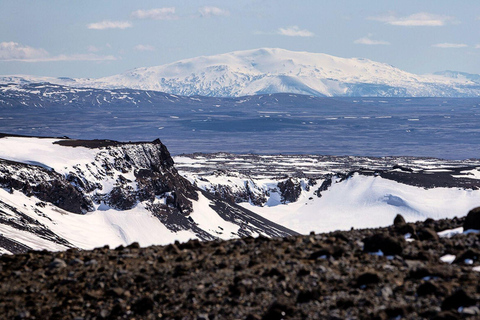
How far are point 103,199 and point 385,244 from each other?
6653 centimetres

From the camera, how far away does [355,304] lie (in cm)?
1333

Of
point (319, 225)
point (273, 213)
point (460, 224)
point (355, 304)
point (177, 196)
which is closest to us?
point (355, 304)

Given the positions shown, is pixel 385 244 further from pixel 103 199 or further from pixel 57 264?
pixel 103 199

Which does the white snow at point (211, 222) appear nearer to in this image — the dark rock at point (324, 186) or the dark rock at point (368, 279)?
the dark rock at point (324, 186)

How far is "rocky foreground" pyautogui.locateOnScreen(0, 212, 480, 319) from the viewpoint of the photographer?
43.7 ft

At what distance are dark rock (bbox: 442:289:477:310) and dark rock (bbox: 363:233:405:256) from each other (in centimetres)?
326

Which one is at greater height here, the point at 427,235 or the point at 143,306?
the point at 427,235

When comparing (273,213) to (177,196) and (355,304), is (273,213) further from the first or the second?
(355,304)

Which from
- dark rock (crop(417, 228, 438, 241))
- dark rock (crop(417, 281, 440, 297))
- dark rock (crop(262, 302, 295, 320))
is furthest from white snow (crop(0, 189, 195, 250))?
dark rock (crop(417, 281, 440, 297))

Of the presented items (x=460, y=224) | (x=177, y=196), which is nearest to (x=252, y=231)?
(x=177, y=196)

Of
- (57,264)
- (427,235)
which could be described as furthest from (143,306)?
(427,235)

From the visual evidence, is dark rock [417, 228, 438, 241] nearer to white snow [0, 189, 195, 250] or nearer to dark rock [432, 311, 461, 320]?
dark rock [432, 311, 461, 320]

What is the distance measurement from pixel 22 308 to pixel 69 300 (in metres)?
1.04

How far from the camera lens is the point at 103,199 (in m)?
79.6
